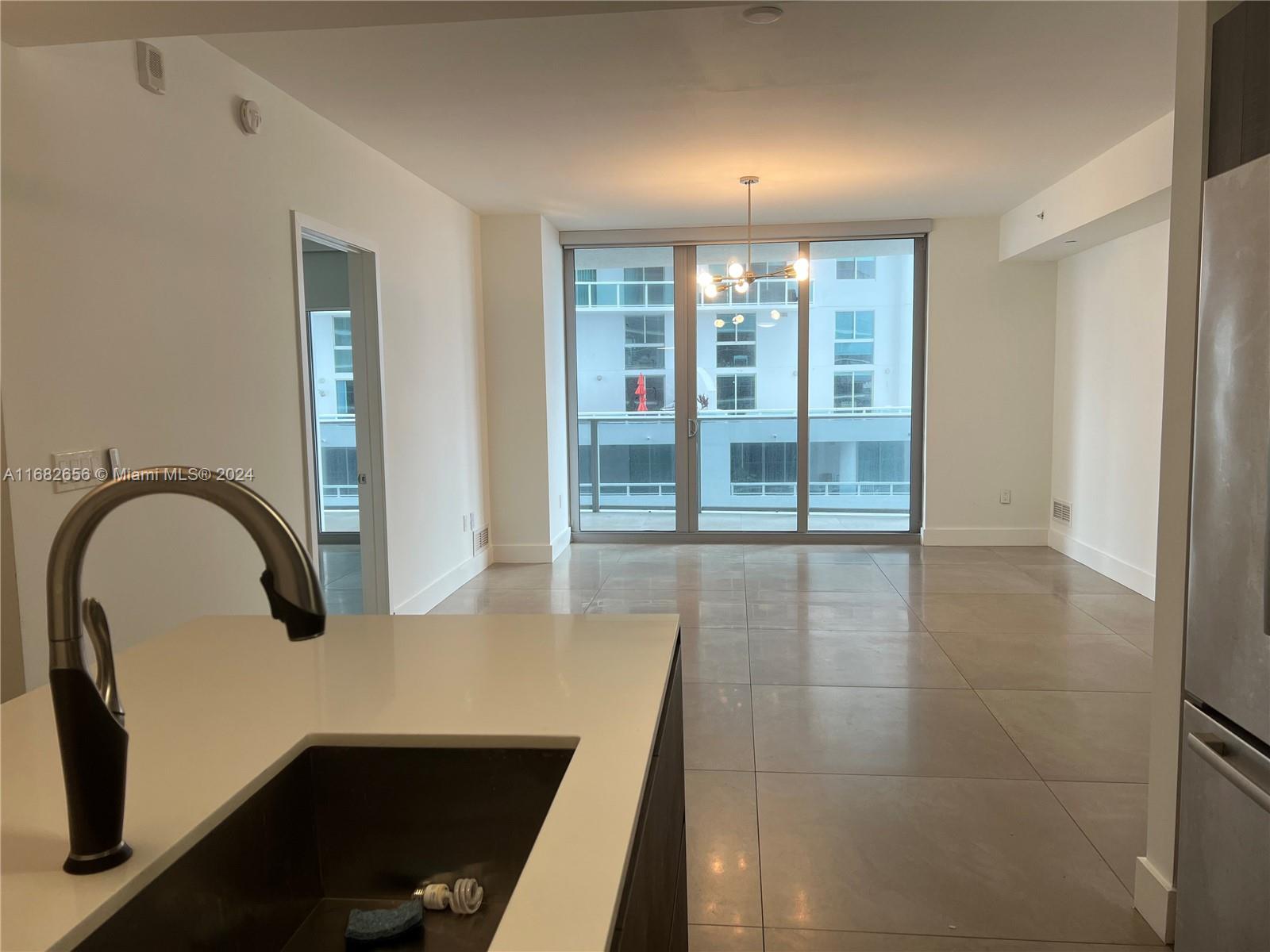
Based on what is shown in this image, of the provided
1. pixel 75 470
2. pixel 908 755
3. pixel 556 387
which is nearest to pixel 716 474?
pixel 556 387

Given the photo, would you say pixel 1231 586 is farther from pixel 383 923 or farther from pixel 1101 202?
pixel 1101 202

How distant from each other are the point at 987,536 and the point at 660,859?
21.2 ft

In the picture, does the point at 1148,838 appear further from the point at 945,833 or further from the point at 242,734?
the point at 242,734

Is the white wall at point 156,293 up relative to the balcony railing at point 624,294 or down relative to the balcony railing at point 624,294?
down

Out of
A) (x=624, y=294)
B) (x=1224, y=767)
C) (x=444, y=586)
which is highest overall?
(x=624, y=294)

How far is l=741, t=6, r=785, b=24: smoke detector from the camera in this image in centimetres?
286

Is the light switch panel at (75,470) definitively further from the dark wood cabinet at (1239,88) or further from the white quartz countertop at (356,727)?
the dark wood cabinet at (1239,88)

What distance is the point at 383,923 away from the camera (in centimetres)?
113

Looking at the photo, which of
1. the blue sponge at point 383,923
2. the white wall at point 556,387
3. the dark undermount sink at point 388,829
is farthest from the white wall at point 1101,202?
the blue sponge at point 383,923

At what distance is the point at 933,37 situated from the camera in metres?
3.18

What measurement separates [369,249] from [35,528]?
257 cm

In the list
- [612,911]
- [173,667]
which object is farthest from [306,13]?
[612,911]

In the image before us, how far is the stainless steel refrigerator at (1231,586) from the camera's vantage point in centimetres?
161

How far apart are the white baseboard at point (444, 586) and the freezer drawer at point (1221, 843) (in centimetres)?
385
